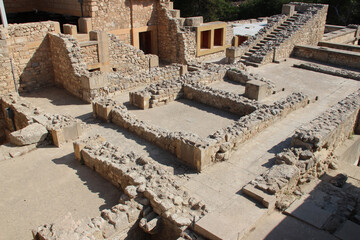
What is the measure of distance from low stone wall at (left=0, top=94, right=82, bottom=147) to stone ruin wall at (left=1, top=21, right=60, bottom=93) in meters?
1.19

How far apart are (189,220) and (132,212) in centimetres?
116

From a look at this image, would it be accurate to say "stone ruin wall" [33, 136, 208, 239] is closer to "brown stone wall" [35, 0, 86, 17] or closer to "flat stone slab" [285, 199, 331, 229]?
"flat stone slab" [285, 199, 331, 229]

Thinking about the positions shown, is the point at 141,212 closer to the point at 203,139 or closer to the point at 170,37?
the point at 203,139

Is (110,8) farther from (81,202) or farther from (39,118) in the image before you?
(81,202)

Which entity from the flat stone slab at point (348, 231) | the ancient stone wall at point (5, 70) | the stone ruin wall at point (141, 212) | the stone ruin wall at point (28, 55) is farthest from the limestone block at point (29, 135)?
the flat stone slab at point (348, 231)

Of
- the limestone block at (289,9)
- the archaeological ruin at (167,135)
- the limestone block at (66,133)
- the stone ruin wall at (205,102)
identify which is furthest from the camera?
the limestone block at (289,9)

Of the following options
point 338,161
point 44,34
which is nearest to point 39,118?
point 44,34

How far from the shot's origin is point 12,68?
13430 mm

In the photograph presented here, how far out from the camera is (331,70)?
16797mm

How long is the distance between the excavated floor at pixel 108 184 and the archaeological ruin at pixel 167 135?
0.04 m

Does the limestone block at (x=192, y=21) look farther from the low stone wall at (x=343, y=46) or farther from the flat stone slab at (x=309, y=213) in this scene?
the flat stone slab at (x=309, y=213)

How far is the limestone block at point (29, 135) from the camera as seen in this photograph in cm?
980

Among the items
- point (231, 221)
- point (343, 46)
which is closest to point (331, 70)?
point (343, 46)

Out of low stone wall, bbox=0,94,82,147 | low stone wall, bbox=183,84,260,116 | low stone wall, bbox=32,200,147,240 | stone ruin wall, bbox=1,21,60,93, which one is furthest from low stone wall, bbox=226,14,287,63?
low stone wall, bbox=32,200,147,240
